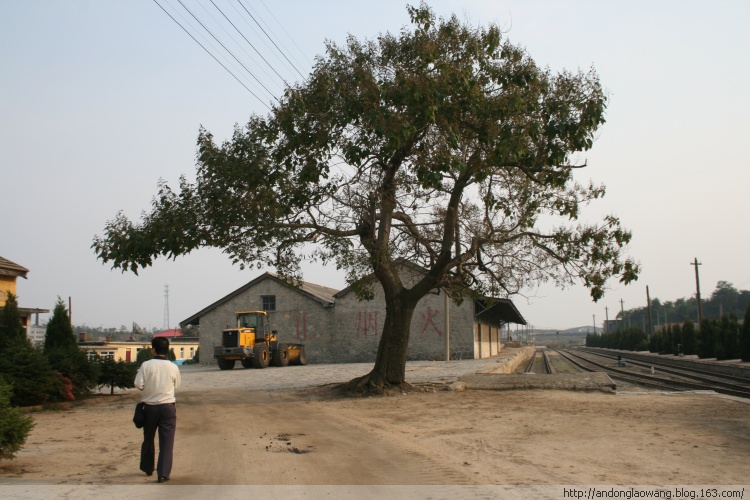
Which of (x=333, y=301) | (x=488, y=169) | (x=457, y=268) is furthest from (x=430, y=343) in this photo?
(x=488, y=169)

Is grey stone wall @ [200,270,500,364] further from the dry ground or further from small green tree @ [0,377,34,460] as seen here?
small green tree @ [0,377,34,460]

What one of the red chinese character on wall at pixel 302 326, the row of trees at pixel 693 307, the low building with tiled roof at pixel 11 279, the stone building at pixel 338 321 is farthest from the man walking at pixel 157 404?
the row of trees at pixel 693 307

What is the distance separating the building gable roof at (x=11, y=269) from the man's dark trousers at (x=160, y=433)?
794 inches

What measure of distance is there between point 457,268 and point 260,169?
6.40 meters

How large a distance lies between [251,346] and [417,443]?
24749mm

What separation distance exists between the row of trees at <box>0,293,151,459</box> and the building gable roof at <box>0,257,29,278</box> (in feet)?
20.7

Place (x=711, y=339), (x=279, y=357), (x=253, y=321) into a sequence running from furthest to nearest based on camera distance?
(x=711, y=339), (x=279, y=357), (x=253, y=321)

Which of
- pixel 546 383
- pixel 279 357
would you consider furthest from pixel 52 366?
pixel 279 357

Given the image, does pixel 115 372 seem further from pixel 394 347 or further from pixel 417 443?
pixel 417 443

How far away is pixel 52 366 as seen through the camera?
52.4 ft

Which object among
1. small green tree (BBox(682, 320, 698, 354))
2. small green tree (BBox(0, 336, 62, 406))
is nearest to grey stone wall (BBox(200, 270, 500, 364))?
small green tree (BBox(682, 320, 698, 354))

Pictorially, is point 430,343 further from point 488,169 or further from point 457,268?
point 488,169

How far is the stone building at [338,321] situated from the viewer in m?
38.1

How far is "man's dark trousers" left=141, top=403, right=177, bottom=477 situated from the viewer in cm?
724
